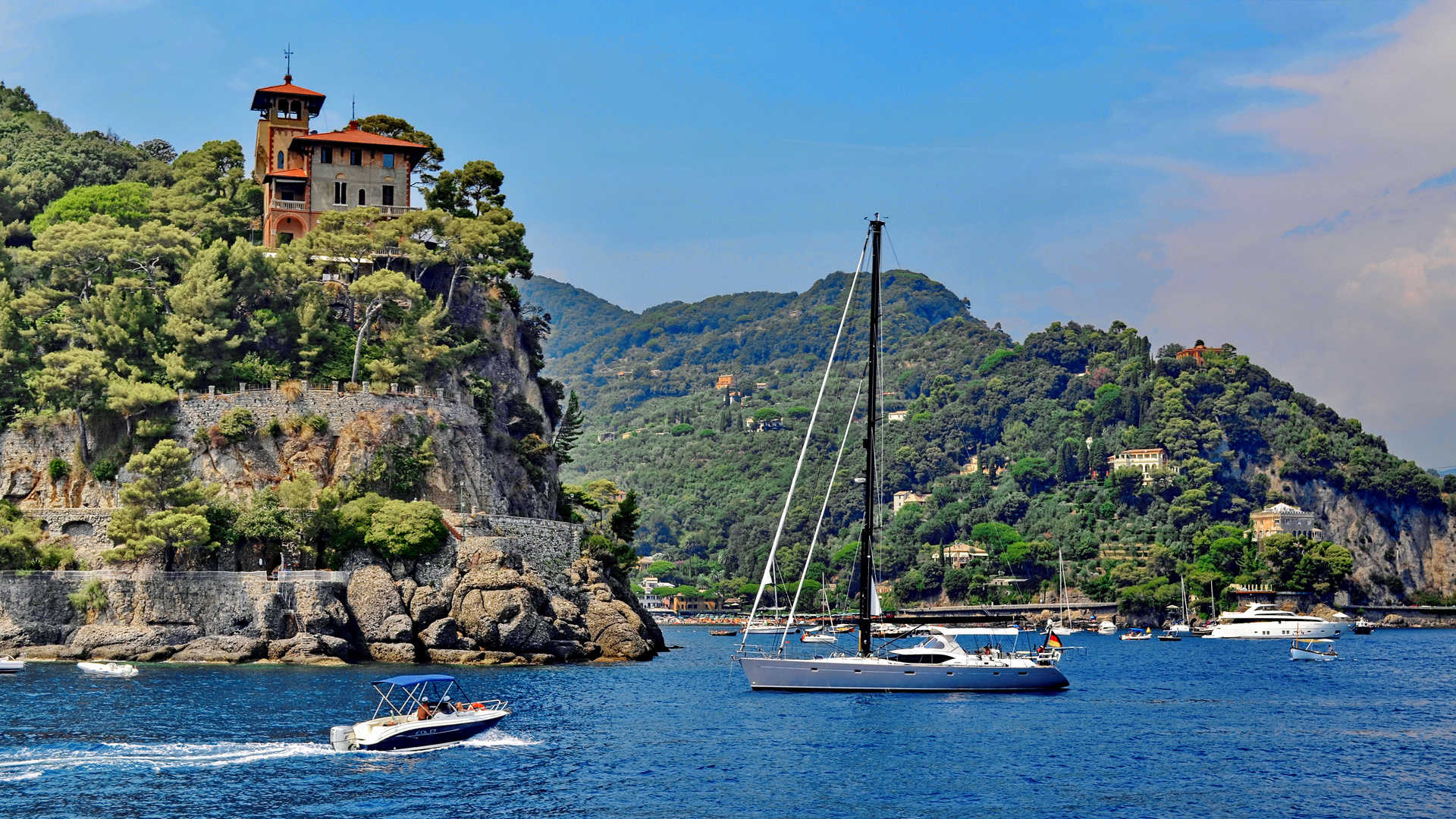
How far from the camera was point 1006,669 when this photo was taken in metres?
54.9

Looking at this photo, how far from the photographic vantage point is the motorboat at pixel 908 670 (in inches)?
2066

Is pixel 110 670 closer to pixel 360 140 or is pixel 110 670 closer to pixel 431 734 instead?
pixel 431 734

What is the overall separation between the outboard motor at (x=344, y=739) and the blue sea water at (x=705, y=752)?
0.39 meters

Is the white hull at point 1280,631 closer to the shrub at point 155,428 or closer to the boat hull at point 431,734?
the shrub at point 155,428

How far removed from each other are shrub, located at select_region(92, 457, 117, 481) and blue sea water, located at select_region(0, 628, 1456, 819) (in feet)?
44.6

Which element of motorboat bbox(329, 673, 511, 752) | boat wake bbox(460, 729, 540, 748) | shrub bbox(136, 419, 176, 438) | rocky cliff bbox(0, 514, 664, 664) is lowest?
boat wake bbox(460, 729, 540, 748)

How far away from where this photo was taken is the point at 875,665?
172ft

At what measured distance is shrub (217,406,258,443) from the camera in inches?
2800

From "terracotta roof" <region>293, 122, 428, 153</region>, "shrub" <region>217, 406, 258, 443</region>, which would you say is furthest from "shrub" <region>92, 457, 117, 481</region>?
"terracotta roof" <region>293, 122, 428, 153</region>

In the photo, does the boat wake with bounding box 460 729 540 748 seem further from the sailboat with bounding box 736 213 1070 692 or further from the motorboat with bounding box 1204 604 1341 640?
the motorboat with bounding box 1204 604 1341 640

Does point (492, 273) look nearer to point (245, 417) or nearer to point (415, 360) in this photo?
point (415, 360)

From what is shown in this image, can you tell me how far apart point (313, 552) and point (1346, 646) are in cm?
8822

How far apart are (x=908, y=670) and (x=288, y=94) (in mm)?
61914

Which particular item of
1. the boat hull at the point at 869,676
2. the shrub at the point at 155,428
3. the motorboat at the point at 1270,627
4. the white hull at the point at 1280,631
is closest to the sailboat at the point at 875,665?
the boat hull at the point at 869,676
